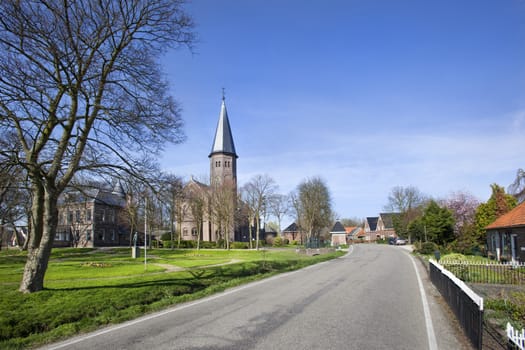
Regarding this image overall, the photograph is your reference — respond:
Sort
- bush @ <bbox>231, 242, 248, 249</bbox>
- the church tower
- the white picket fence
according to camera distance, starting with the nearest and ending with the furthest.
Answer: the white picket fence < bush @ <bbox>231, 242, 248, 249</bbox> < the church tower

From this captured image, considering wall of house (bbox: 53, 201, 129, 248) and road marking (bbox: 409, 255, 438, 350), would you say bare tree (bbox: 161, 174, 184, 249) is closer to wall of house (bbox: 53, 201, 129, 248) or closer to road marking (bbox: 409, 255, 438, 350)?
road marking (bbox: 409, 255, 438, 350)

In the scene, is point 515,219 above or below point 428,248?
above

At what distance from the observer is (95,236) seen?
189 feet

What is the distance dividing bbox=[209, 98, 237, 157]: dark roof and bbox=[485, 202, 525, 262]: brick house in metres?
52.1

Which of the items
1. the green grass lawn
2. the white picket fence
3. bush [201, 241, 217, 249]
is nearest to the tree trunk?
the green grass lawn

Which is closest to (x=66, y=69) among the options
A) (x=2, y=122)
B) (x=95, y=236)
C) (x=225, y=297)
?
(x=2, y=122)

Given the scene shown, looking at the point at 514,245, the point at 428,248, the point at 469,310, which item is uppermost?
the point at 469,310

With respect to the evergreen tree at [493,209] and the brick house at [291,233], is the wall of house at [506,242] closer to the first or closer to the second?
the evergreen tree at [493,209]

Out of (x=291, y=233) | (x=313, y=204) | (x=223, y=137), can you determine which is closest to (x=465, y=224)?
(x=313, y=204)

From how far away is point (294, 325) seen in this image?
26.4 feet

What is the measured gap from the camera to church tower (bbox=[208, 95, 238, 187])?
7425cm

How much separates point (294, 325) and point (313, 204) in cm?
5693

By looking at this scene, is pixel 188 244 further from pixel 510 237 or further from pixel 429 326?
pixel 429 326

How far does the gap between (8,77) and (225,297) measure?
28.5 ft
